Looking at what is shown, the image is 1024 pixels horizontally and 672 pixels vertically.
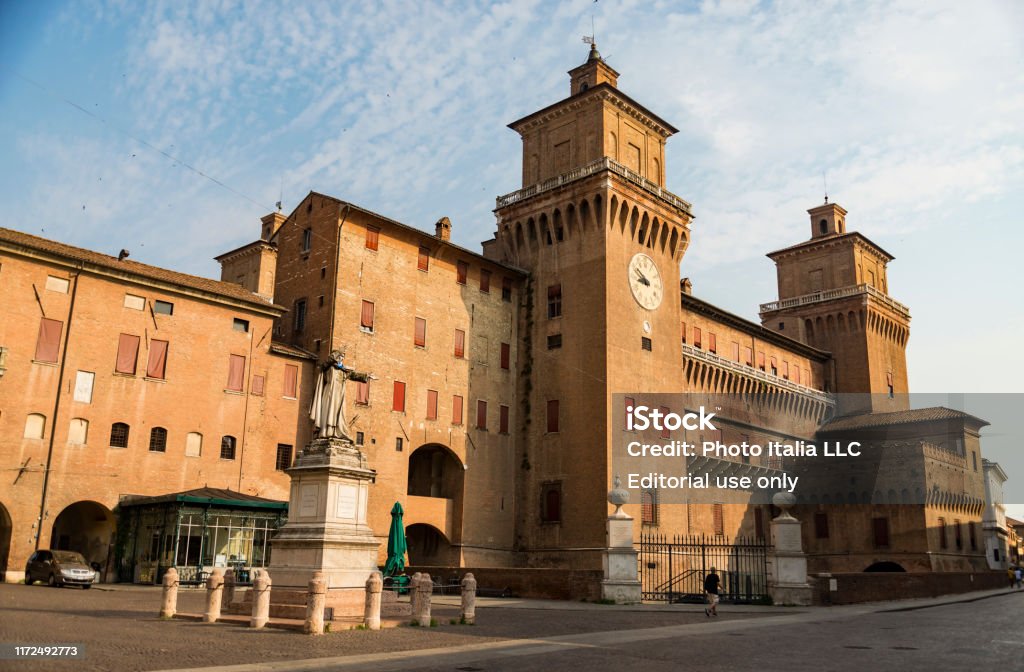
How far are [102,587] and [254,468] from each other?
7462 mm

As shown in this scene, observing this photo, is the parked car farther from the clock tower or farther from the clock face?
the clock face

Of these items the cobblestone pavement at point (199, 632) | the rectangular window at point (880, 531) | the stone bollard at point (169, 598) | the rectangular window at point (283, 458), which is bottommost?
the cobblestone pavement at point (199, 632)

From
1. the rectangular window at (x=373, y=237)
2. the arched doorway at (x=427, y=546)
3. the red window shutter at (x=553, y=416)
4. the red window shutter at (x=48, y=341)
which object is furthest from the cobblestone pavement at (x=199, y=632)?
the rectangular window at (x=373, y=237)

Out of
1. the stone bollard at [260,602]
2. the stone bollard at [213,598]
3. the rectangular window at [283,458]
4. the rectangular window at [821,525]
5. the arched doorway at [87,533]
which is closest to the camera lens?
the stone bollard at [260,602]

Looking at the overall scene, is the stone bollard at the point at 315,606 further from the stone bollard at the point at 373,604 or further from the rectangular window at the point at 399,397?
the rectangular window at the point at 399,397

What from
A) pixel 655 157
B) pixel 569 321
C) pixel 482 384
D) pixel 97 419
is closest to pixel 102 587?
pixel 97 419

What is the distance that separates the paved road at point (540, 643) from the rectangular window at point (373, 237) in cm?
1935

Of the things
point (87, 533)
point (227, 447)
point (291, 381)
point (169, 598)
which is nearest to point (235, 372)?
point (291, 381)

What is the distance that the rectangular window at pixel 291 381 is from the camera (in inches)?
1377

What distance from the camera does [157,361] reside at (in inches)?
1251

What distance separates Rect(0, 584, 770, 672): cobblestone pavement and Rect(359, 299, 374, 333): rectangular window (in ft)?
50.0

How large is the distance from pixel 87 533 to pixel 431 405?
14.6m

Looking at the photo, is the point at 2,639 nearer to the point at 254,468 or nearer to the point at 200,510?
the point at 200,510

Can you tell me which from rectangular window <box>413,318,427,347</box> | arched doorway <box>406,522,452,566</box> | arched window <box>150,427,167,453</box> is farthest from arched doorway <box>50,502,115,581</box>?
rectangular window <box>413,318,427,347</box>
